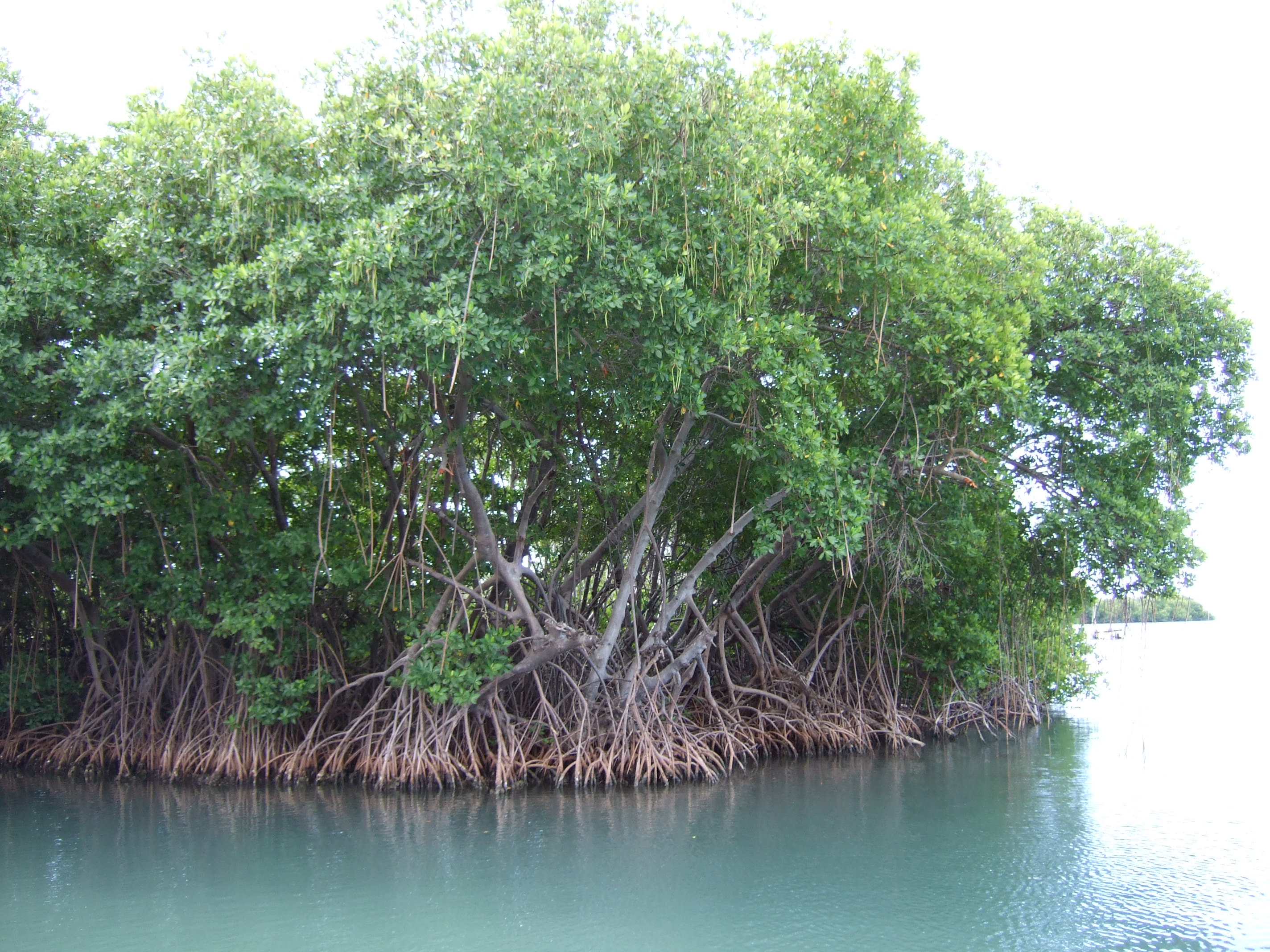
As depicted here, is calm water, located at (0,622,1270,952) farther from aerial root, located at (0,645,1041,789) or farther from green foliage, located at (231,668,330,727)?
green foliage, located at (231,668,330,727)

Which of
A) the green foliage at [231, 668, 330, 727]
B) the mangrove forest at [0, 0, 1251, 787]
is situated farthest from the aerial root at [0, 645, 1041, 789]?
the green foliage at [231, 668, 330, 727]

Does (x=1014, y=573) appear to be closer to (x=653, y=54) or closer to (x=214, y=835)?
(x=653, y=54)


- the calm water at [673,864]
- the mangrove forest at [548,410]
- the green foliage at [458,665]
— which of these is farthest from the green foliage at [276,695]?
the green foliage at [458,665]

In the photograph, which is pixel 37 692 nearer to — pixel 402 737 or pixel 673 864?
pixel 402 737

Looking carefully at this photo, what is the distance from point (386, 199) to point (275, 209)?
671 mm

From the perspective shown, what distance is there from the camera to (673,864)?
20.5 feet

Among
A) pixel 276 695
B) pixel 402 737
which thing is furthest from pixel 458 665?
pixel 276 695

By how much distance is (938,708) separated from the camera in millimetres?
11969

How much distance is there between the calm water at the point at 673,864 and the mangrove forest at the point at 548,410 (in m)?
0.90

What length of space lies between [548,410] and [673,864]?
3.47 meters

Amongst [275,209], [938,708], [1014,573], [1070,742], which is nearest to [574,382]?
[275,209]

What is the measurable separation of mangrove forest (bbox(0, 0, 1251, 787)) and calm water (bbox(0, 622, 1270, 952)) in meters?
0.90

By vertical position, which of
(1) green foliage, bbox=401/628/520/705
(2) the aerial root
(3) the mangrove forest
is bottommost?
(2) the aerial root

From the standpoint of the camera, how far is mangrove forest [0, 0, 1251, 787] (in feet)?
20.7
